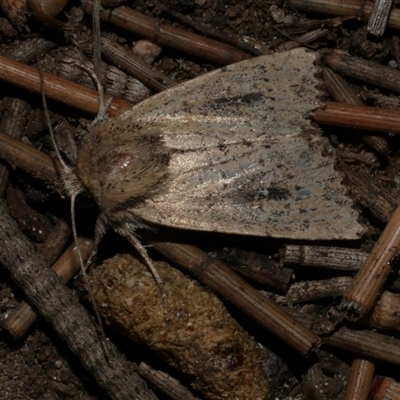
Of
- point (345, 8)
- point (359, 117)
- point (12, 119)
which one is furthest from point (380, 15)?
point (12, 119)

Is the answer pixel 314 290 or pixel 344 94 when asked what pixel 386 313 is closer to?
pixel 314 290

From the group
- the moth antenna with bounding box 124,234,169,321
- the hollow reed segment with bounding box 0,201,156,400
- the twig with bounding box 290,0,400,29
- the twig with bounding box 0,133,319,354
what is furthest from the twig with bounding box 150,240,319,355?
the twig with bounding box 290,0,400,29

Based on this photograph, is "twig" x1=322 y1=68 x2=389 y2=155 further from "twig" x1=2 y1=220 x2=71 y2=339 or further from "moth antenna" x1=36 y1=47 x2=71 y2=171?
"twig" x1=2 y1=220 x2=71 y2=339

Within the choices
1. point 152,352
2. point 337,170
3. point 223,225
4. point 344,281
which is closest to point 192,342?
point 152,352

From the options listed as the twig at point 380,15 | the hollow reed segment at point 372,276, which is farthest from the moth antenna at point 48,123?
the twig at point 380,15

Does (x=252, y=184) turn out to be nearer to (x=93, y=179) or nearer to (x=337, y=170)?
(x=337, y=170)

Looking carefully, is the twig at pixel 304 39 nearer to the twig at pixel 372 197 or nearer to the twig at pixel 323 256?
the twig at pixel 372 197
